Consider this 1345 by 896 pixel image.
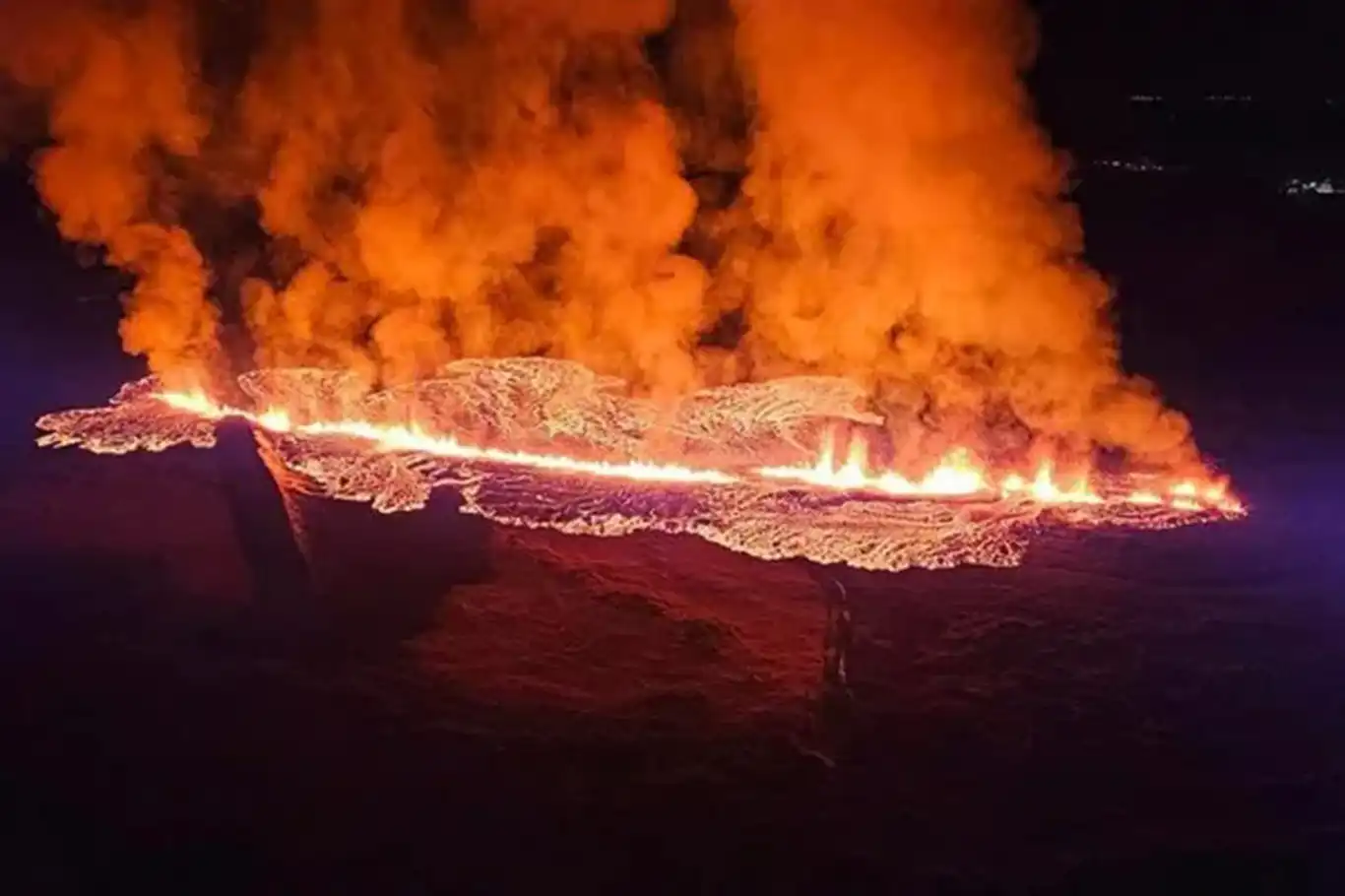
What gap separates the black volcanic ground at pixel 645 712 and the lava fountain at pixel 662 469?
350mm

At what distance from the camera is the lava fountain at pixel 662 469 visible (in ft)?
29.3

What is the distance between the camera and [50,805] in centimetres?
601

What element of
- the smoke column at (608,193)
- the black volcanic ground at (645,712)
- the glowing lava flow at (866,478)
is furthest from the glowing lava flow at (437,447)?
the black volcanic ground at (645,712)

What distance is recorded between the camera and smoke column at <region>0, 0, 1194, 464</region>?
9.64 m

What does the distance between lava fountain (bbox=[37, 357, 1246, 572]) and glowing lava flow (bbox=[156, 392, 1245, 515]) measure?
14 millimetres

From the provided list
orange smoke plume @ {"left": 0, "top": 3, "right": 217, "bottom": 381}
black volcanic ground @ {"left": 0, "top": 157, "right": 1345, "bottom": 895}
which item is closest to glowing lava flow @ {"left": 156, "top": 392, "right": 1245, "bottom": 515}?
black volcanic ground @ {"left": 0, "top": 157, "right": 1345, "bottom": 895}

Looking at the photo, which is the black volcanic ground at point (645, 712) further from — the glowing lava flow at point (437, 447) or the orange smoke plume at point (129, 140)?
the orange smoke plume at point (129, 140)

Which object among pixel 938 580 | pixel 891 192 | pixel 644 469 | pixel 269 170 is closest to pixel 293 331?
pixel 269 170

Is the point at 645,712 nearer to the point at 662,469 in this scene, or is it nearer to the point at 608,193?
the point at 662,469

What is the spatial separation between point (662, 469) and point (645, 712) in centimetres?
350

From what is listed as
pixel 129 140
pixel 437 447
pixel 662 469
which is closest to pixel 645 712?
pixel 662 469

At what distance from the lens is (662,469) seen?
1007 cm

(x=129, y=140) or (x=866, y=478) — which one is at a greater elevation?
(x=129, y=140)

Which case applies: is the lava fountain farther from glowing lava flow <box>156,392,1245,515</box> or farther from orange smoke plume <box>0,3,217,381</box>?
orange smoke plume <box>0,3,217,381</box>
